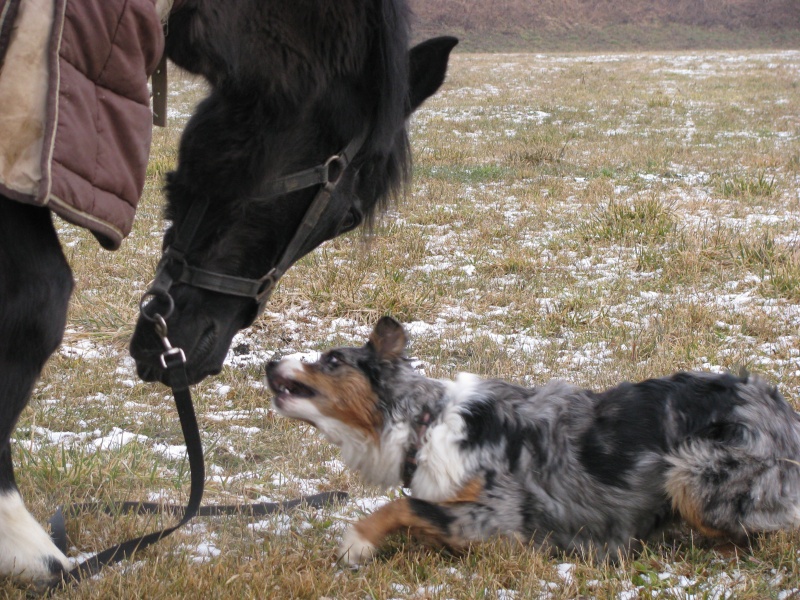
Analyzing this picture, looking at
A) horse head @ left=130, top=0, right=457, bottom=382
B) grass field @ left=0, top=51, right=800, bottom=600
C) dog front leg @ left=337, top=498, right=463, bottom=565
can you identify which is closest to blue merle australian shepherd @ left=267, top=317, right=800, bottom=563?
dog front leg @ left=337, top=498, right=463, bottom=565

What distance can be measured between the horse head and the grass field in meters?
0.58

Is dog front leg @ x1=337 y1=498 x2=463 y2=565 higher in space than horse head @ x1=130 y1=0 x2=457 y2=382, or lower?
lower

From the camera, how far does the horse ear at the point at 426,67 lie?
8.93ft

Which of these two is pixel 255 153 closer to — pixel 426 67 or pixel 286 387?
pixel 426 67

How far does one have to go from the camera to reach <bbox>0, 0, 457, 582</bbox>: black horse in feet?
7.73

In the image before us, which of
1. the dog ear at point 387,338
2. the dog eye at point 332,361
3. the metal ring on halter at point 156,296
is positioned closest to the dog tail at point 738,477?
the dog ear at point 387,338

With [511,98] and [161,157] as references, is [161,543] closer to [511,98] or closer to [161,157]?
[161,157]

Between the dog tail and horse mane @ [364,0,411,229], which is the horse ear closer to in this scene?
horse mane @ [364,0,411,229]

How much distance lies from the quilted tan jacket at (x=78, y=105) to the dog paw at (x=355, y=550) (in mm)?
1293

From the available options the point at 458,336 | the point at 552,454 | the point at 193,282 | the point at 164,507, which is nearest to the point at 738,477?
the point at 552,454

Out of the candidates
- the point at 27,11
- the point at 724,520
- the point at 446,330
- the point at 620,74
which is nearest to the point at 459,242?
the point at 446,330

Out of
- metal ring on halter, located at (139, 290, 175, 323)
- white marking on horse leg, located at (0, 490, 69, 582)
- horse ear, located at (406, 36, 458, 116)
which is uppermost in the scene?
horse ear, located at (406, 36, 458, 116)

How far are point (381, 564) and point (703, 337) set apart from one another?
122 inches

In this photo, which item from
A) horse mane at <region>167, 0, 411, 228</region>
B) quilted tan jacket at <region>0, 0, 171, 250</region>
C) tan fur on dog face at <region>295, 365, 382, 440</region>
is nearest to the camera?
quilted tan jacket at <region>0, 0, 171, 250</region>
